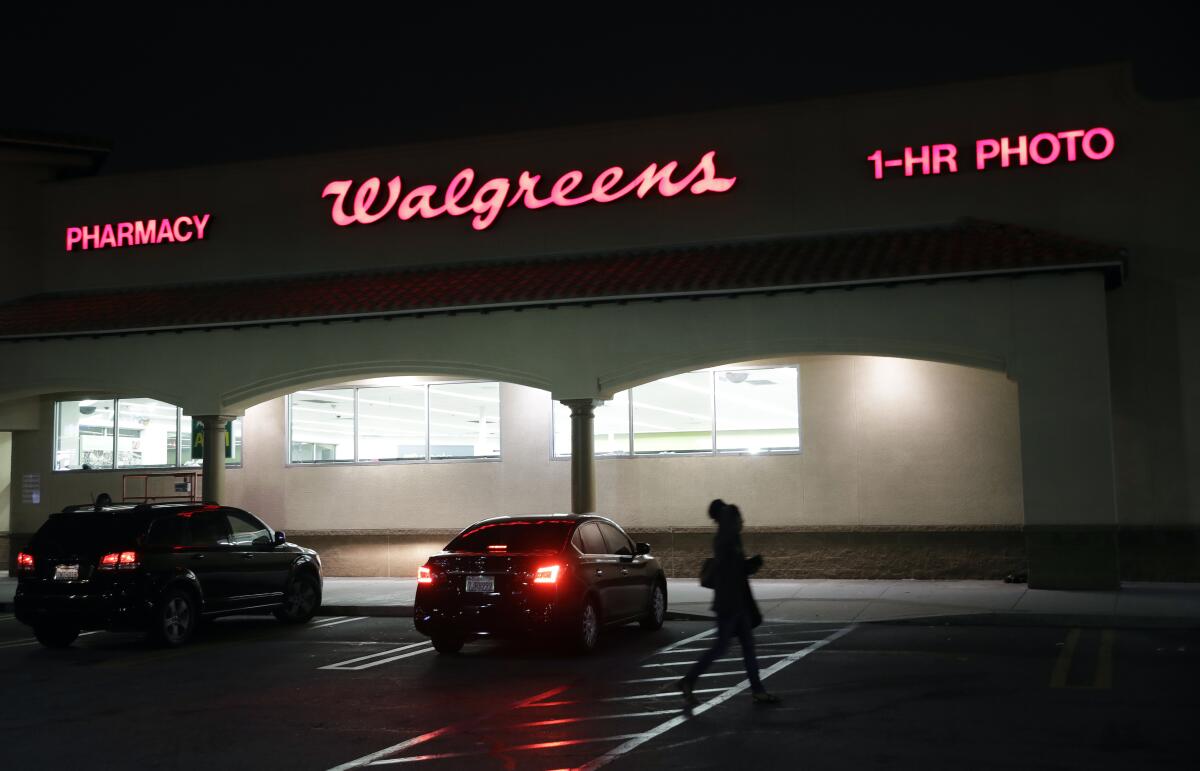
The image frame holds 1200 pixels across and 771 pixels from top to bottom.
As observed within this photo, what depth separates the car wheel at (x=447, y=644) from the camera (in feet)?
→ 43.5

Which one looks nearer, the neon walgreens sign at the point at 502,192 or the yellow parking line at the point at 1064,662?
the yellow parking line at the point at 1064,662

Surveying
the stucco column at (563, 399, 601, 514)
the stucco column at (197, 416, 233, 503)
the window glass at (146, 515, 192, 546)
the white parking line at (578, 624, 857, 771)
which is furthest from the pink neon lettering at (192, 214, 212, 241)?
the white parking line at (578, 624, 857, 771)

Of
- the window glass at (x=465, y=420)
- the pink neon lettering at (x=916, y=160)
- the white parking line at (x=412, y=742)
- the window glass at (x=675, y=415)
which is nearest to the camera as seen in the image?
the white parking line at (x=412, y=742)

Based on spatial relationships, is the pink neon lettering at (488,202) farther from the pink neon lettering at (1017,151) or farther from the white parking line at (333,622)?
the pink neon lettering at (1017,151)

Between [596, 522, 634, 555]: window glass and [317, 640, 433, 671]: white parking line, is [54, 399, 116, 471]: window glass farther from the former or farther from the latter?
[596, 522, 634, 555]: window glass

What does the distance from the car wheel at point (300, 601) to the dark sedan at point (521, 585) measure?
4012 mm

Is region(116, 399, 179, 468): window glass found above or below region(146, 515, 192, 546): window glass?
above

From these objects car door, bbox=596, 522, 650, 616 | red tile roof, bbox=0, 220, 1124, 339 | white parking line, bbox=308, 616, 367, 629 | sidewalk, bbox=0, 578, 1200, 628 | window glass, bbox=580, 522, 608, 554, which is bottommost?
→ white parking line, bbox=308, 616, 367, 629

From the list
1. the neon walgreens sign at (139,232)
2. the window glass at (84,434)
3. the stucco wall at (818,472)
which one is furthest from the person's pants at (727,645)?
the window glass at (84,434)

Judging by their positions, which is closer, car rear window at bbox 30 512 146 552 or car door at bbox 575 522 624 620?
car door at bbox 575 522 624 620

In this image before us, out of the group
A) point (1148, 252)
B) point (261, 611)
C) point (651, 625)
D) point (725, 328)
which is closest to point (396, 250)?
point (725, 328)

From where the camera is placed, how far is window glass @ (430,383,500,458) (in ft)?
75.5

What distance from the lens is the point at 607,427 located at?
22.3m

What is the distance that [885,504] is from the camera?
20625 millimetres
